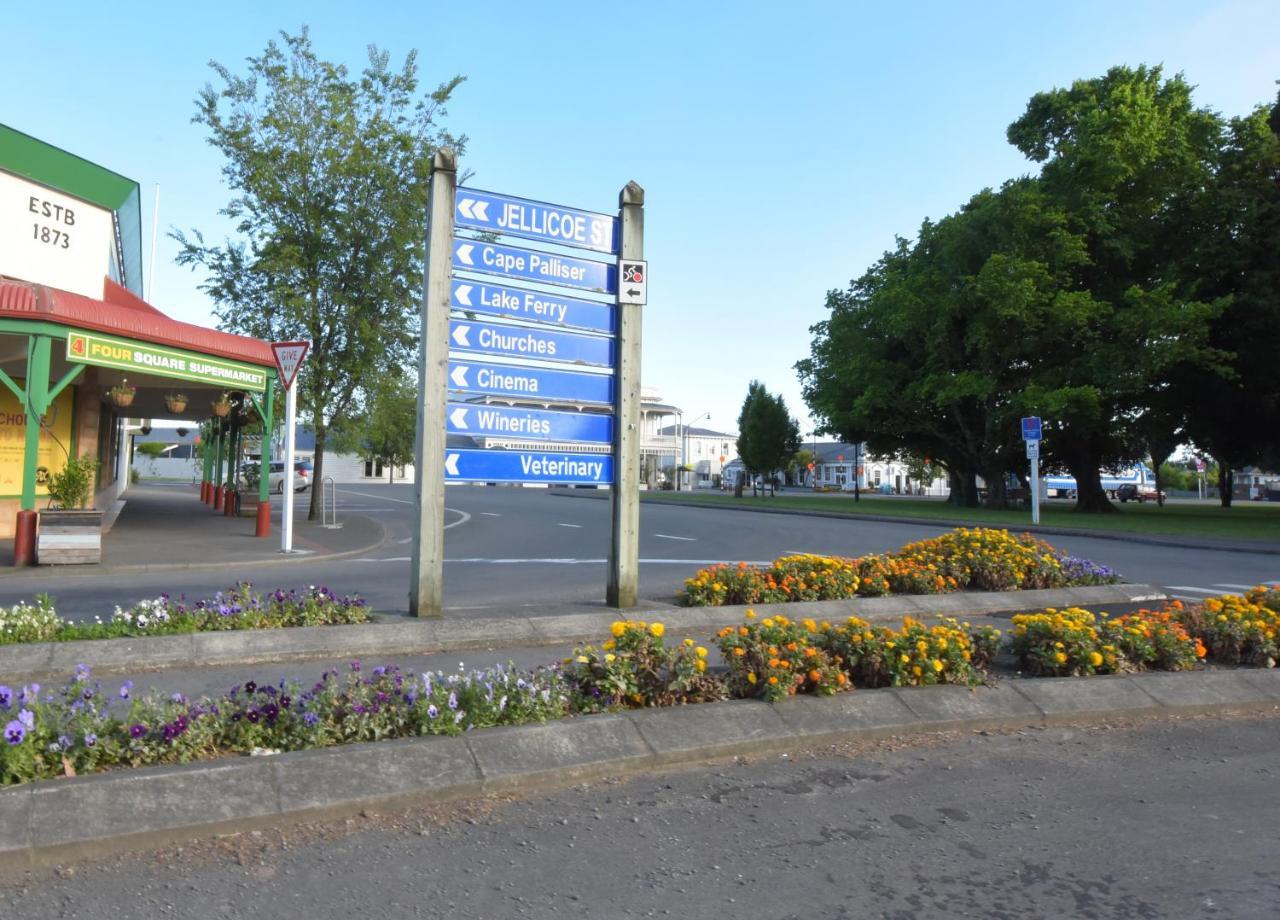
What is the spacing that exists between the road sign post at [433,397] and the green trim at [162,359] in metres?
8.16

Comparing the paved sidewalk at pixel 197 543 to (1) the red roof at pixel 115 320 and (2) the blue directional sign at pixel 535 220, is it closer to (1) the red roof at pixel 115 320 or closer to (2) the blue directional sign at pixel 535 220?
(1) the red roof at pixel 115 320

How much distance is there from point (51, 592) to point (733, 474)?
96940 mm

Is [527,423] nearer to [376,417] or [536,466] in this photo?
[536,466]

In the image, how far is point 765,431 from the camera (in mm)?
70062

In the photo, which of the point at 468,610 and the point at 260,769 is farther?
the point at 468,610

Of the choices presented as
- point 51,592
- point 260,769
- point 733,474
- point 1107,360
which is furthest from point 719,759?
point 733,474

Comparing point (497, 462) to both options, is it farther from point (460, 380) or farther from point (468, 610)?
point (468, 610)

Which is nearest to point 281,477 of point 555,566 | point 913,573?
point 555,566

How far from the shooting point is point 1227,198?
32.7m

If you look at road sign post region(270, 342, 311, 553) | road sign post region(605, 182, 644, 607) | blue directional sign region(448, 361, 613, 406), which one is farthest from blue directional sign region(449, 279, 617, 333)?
road sign post region(270, 342, 311, 553)

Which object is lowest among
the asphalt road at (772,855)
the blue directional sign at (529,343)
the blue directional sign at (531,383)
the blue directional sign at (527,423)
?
the asphalt road at (772,855)

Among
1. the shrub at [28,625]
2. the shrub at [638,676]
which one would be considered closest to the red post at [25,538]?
the shrub at [28,625]

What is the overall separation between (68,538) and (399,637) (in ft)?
26.5

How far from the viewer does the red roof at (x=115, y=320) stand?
1311 centimetres
